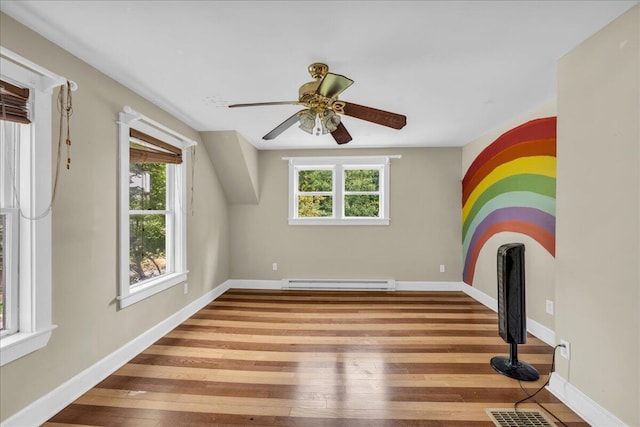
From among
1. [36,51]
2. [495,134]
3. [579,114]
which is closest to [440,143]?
[495,134]

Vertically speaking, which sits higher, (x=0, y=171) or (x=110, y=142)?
(x=110, y=142)

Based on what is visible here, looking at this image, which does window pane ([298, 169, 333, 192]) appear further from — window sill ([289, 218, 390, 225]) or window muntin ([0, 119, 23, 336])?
window muntin ([0, 119, 23, 336])

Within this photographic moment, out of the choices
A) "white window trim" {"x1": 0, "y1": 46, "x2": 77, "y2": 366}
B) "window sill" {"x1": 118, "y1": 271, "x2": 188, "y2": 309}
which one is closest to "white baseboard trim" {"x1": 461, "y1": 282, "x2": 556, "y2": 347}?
"window sill" {"x1": 118, "y1": 271, "x2": 188, "y2": 309}

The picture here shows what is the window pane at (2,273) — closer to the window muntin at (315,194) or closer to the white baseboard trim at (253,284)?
the white baseboard trim at (253,284)

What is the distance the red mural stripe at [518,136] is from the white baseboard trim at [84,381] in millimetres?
4273

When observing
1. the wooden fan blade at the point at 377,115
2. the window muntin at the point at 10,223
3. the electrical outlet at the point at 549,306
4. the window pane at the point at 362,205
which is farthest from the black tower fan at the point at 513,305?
the window muntin at the point at 10,223

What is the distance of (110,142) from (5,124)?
26.5 inches

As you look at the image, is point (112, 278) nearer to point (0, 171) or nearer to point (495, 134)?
point (0, 171)

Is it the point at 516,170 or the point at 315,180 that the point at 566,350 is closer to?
the point at 516,170

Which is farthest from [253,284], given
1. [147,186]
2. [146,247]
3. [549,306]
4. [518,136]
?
[518,136]

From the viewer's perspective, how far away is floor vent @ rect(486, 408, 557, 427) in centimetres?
176

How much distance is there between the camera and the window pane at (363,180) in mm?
4898

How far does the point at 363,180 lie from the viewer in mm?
4902

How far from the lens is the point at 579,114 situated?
1881 mm
